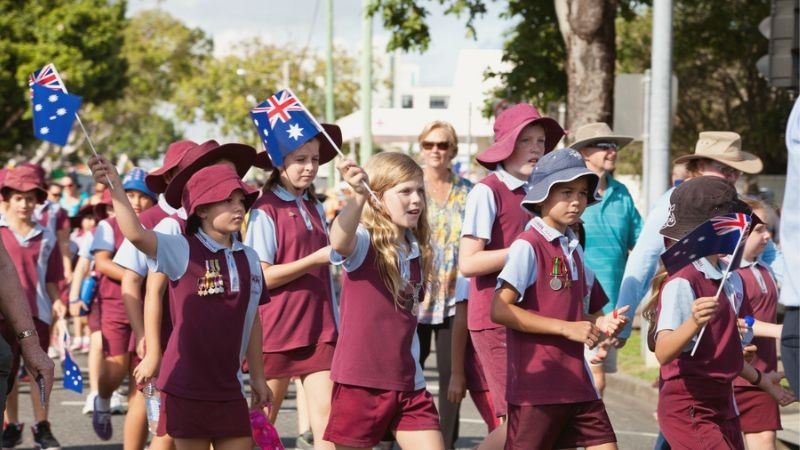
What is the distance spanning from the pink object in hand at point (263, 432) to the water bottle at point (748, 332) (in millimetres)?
2091

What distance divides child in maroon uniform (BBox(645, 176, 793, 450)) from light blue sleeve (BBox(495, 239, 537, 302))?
1.84ft

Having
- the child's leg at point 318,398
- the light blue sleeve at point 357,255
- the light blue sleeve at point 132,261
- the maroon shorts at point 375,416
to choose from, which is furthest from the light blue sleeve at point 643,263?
the light blue sleeve at point 132,261

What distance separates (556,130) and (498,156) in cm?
54

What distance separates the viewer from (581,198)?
601 centimetres

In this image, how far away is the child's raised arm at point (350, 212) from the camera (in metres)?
5.66

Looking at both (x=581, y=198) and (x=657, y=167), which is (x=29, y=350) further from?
(x=657, y=167)

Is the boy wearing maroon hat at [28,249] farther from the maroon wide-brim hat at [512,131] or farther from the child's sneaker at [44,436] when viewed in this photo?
the maroon wide-brim hat at [512,131]

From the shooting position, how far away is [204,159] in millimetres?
6625

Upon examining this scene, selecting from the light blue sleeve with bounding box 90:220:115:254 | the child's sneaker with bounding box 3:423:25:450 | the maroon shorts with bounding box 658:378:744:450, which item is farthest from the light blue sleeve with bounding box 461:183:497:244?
the child's sneaker with bounding box 3:423:25:450

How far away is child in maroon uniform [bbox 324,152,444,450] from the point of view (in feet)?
19.8

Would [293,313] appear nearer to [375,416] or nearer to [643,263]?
[375,416]

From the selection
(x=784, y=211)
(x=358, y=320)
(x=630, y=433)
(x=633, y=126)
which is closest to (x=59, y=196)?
(x=633, y=126)

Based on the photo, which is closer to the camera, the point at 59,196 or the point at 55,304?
the point at 55,304

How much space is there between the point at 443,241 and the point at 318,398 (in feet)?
5.45
